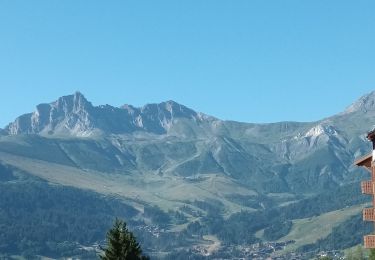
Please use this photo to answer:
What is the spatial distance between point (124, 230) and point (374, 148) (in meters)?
26.8

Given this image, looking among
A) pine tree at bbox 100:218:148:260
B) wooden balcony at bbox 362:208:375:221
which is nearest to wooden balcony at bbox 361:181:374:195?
wooden balcony at bbox 362:208:375:221

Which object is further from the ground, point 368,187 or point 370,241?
point 368,187

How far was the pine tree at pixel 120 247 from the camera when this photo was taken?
68188mm

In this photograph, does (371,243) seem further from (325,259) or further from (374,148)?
(325,259)

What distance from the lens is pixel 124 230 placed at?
230 ft

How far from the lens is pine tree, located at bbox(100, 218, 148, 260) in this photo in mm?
68188

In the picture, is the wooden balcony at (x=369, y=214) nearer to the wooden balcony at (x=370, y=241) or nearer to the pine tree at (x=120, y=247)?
the wooden balcony at (x=370, y=241)

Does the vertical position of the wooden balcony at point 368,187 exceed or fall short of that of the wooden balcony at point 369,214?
it exceeds it

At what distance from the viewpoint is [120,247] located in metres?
68.6

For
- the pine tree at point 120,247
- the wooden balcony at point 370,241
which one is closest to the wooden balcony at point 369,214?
the wooden balcony at point 370,241

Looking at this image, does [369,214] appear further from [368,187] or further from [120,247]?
[120,247]

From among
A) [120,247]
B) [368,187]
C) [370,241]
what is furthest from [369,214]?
[120,247]

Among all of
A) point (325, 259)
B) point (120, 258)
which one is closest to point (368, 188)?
point (120, 258)

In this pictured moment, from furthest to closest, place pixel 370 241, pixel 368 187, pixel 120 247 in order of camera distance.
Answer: pixel 120 247
pixel 368 187
pixel 370 241
